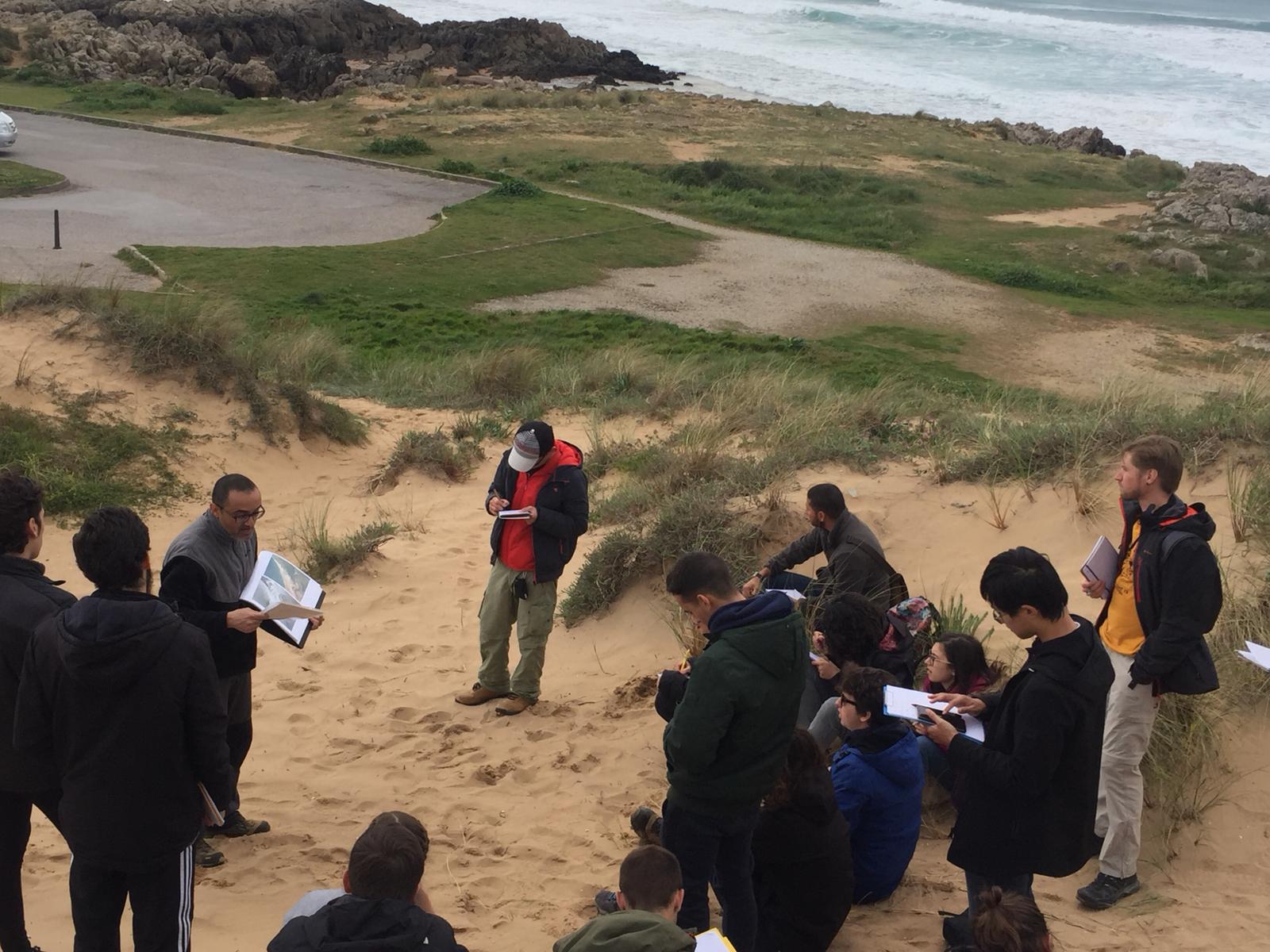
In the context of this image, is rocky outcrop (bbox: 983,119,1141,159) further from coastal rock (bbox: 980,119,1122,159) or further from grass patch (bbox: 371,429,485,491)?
grass patch (bbox: 371,429,485,491)

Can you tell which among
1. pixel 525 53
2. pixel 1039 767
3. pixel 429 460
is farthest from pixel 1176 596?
pixel 525 53

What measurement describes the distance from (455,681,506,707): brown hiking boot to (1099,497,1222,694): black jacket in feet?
11.0

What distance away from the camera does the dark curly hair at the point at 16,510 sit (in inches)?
155

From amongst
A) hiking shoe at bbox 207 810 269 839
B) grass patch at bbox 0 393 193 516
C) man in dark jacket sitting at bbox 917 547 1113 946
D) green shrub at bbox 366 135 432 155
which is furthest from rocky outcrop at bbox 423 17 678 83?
man in dark jacket sitting at bbox 917 547 1113 946

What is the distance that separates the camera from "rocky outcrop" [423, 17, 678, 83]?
5269cm

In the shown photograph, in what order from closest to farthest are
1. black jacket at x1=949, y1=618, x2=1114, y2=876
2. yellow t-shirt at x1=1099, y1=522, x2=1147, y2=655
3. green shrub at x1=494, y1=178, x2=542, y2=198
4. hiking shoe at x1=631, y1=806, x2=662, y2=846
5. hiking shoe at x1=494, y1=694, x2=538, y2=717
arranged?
black jacket at x1=949, y1=618, x2=1114, y2=876
yellow t-shirt at x1=1099, y1=522, x2=1147, y2=655
hiking shoe at x1=631, y1=806, x2=662, y2=846
hiking shoe at x1=494, y1=694, x2=538, y2=717
green shrub at x1=494, y1=178, x2=542, y2=198

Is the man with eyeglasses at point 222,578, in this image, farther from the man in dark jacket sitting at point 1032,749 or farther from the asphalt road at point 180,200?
the asphalt road at point 180,200

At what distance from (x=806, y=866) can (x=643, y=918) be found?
53.1 inches

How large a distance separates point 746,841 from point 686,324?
1498 cm

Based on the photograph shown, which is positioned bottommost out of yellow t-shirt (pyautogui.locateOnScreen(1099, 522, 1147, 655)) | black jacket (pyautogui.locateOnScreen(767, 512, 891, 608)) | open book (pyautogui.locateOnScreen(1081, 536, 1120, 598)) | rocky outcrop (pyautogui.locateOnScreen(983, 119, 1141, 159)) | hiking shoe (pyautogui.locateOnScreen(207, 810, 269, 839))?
hiking shoe (pyautogui.locateOnScreen(207, 810, 269, 839))

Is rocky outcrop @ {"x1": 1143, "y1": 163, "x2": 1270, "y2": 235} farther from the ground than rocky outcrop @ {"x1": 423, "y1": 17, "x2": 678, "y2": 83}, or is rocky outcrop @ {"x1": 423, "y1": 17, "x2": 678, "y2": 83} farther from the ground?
rocky outcrop @ {"x1": 423, "y1": 17, "x2": 678, "y2": 83}

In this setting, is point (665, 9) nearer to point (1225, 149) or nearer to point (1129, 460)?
point (1225, 149)

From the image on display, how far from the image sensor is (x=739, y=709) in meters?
3.88

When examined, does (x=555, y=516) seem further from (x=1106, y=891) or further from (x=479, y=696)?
(x=1106, y=891)
